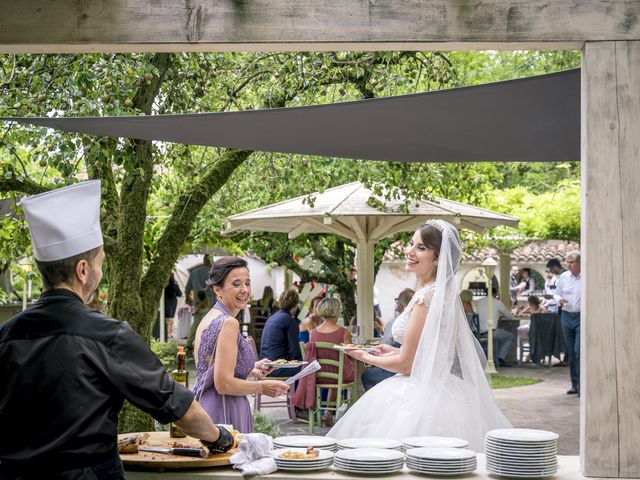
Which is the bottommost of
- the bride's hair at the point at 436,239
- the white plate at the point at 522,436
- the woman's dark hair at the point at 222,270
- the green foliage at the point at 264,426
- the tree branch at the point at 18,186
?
the green foliage at the point at 264,426

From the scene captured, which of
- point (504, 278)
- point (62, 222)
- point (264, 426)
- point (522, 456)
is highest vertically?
point (504, 278)

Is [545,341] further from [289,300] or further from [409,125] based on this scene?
[409,125]

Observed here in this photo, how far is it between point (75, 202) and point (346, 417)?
2520 millimetres

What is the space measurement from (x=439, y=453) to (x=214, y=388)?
1.33 meters

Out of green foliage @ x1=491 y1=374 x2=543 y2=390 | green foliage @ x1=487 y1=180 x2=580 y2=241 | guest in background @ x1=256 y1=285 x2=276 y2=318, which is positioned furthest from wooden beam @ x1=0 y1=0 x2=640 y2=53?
guest in background @ x1=256 y1=285 x2=276 y2=318

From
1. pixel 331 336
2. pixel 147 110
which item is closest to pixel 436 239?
pixel 147 110

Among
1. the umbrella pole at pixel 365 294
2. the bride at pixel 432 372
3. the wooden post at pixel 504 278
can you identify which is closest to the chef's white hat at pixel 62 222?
the bride at pixel 432 372

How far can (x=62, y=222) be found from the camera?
98.7 inches

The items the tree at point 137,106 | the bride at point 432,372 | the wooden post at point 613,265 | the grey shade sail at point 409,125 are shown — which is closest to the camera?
Result: the wooden post at point 613,265

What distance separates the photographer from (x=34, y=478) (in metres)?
2.42

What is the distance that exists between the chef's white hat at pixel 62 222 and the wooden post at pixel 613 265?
1.65 m

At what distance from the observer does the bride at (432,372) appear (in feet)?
14.3

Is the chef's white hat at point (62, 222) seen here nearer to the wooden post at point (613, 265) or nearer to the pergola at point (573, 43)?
the pergola at point (573, 43)

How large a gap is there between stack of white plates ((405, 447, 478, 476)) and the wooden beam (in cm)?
145
